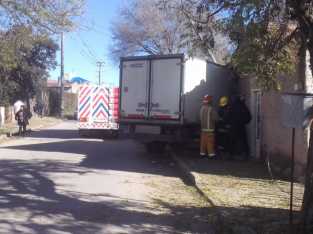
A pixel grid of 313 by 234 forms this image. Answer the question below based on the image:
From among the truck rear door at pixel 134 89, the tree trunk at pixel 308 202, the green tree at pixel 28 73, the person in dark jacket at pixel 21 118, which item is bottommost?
the tree trunk at pixel 308 202

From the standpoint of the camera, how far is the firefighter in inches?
591

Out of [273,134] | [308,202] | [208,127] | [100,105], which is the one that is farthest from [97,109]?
[308,202]

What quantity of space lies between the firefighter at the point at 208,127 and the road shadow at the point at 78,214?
5711 millimetres

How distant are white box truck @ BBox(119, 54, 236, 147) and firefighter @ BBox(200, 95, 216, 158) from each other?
2.04ft

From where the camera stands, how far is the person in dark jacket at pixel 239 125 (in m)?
15.1

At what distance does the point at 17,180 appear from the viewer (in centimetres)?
1102

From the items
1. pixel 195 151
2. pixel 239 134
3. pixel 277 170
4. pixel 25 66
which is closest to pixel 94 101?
pixel 195 151

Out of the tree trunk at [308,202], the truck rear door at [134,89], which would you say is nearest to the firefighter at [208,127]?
the truck rear door at [134,89]

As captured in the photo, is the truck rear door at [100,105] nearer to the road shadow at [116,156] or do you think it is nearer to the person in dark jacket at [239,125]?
the road shadow at [116,156]

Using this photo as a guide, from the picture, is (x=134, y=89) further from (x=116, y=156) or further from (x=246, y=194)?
(x=246, y=194)

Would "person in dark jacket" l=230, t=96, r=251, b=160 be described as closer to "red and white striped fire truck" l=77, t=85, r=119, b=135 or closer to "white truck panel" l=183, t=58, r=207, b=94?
"white truck panel" l=183, t=58, r=207, b=94

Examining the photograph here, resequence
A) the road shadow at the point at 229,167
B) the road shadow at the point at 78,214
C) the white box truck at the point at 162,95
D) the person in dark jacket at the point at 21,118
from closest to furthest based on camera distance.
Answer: the road shadow at the point at 78,214, the road shadow at the point at 229,167, the white box truck at the point at 162,95, the person in dark jacket at the point at 21,118

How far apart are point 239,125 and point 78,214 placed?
27.0ft

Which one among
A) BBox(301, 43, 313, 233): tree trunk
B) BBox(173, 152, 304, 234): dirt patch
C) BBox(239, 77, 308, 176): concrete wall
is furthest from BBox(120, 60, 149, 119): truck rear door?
BBox(301, 43, 313, 233): tree trunk
